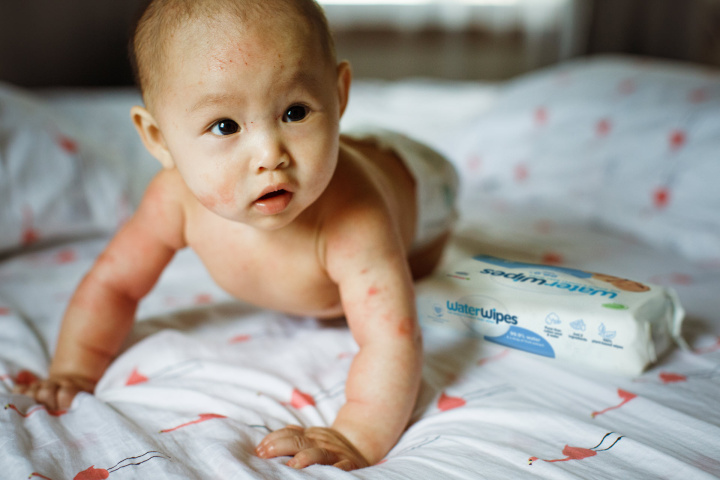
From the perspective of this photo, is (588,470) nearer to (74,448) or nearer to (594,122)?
(74,448)

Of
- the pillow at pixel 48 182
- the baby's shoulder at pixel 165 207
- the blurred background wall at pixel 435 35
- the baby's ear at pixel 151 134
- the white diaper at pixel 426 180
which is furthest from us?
the blurred background wall at pixel 435 35

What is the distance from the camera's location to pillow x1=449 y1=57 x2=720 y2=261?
Result: 3.95ft

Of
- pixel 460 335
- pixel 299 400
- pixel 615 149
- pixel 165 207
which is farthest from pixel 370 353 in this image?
pixel 615 149

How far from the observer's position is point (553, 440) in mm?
609

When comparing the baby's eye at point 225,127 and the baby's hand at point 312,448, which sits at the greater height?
the baby's eye at point 225,127

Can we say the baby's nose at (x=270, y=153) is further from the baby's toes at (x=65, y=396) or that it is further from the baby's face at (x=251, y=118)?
the baby's toes at (x=65, y=396)

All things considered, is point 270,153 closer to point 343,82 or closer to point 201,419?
point 343,82

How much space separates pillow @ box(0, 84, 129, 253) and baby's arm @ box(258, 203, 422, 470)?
718mm

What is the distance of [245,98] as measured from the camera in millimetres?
558

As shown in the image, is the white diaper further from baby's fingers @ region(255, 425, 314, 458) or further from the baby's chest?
baby's fingers @ region(255, 425, 314, 458)

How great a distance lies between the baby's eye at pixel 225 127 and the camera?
579 mm

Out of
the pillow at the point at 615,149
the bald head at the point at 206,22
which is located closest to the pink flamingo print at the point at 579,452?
the bald head at the point at 206,22

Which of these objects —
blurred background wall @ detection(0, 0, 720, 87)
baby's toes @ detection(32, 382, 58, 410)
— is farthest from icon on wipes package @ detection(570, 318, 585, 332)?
blurred background wall @ detection(0, 0, 720, 87)

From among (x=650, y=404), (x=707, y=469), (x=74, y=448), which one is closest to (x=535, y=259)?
(x=650, y=404)
